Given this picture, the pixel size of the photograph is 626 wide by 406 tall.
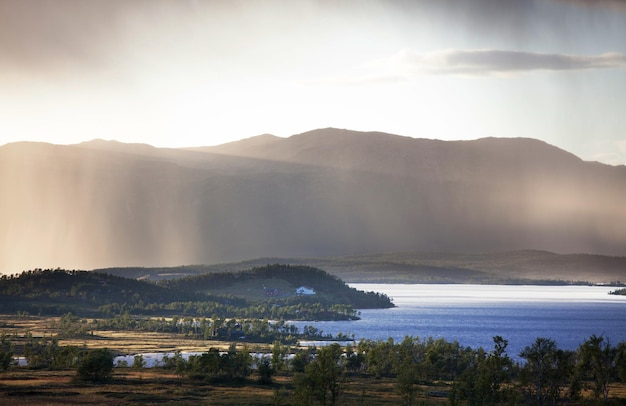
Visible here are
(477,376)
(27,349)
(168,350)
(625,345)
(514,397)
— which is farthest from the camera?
(168,350)

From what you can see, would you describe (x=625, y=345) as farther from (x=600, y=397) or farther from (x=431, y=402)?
(x=431, y=402)

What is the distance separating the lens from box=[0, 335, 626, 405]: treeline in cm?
11181

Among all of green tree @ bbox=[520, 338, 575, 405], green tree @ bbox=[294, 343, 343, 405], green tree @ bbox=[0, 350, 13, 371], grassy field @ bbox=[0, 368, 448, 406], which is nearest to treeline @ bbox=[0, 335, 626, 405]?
green tree @ bbox=[520, 338, 575, 405]

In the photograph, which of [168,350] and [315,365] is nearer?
[315,365]

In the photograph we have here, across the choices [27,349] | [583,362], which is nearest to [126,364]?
[27,349]

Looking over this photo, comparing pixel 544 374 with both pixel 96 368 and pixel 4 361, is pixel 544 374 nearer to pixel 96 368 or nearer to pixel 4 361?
pixel 96 368

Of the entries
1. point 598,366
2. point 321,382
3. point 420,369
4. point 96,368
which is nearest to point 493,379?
point 598,366

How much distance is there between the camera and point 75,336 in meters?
195

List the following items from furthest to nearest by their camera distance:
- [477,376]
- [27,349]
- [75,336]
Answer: [75,336] < [27,349] < [477,376]

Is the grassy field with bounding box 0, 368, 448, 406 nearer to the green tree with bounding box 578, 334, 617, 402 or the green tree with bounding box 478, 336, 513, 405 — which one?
the green tree with bounding box 478, 336, 513, 405

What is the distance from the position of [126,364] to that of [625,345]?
2793 inches

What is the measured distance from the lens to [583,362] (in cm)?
12581

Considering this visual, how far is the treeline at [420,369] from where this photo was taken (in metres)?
112

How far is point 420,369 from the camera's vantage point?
14012 centimetres
